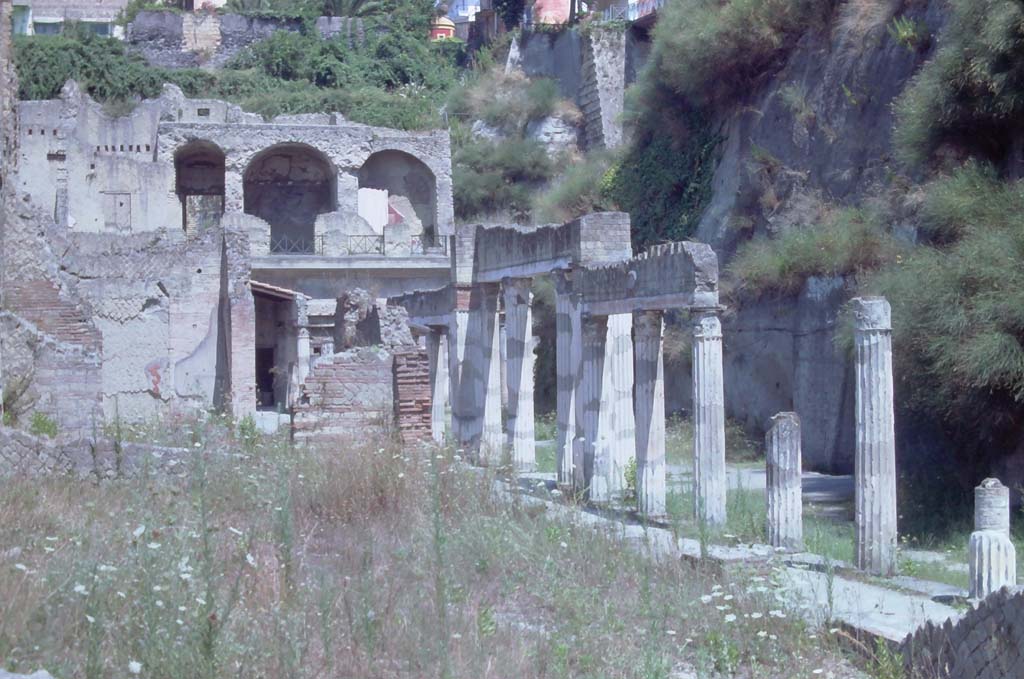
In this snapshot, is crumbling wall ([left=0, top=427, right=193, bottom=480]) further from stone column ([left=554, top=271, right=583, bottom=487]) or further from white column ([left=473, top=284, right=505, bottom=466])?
white column ([left=473, top=284, right=505, bottom=466])

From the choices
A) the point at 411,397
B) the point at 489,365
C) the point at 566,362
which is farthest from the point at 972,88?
the point at 411,397

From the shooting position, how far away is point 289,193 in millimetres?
40781

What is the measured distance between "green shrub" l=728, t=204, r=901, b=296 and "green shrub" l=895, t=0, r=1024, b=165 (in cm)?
173

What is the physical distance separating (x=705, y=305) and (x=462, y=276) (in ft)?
23.8

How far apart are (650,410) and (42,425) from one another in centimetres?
662

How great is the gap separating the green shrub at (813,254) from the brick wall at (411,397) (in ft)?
26.6

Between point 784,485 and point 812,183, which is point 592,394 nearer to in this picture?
point 784,485

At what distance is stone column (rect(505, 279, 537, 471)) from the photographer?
18.2 metres

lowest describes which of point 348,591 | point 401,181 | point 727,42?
point 348,591

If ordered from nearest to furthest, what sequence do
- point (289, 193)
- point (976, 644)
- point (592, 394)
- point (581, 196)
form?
point (976, 644) < point (592, 394) < point (581, 196) < point (289, 193)

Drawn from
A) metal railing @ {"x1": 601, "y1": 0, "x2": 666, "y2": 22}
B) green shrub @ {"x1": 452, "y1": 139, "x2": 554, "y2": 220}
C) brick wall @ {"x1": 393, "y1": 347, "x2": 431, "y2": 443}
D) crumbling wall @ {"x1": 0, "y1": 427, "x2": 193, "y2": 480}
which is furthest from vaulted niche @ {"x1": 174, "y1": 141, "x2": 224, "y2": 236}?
crumbling wall @ {"x1": 0, "y1": 427, "x2": 193, "y2": 480}

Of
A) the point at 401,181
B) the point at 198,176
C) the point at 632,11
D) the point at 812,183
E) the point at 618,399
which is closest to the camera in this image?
the point at 618,399

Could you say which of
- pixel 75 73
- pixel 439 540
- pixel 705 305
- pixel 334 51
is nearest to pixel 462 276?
pixel 705 305

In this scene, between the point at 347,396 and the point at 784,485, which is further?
the point at 347,396
